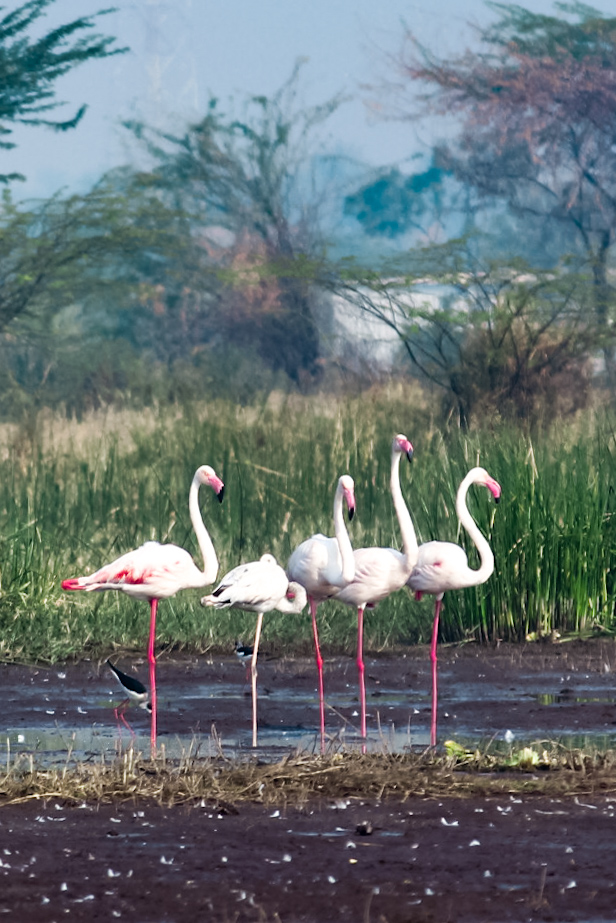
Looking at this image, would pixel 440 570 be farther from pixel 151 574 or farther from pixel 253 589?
pixel 151 574

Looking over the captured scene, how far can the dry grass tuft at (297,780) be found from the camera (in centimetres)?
584

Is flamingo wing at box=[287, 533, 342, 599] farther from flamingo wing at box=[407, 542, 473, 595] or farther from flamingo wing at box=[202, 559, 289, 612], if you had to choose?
flamingo wing at box=[407, 542, 473, 595]

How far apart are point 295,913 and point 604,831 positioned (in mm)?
1447

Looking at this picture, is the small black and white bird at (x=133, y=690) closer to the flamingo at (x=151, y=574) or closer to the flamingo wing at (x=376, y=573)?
the flamingo at (x=151, y=574)

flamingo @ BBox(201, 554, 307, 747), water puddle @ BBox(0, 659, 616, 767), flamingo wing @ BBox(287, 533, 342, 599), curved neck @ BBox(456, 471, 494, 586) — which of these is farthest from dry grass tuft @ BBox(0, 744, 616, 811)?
curved neck @ BBox(456, 471, 494, 586)

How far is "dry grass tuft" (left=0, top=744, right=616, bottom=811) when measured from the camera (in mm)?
5840

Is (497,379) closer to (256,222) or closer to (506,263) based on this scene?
(506,263)

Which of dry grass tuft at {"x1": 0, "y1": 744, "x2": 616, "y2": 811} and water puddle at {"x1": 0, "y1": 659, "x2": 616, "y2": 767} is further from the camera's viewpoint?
water puddle at {"x1": 0, "y1": 659, "x2": 616, "y2": 767}

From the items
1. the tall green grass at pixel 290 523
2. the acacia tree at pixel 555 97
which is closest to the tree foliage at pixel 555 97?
the acacia tree at pixel 555 97

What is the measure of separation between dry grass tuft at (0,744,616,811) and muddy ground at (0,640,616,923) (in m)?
0.08

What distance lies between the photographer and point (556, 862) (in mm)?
4922

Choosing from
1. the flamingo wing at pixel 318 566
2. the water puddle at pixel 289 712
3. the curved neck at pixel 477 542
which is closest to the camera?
the water puddle at pixel 289 712

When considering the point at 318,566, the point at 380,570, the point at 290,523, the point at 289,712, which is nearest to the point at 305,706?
the point at 289,712

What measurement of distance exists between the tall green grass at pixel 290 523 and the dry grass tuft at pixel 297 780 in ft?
12.2
